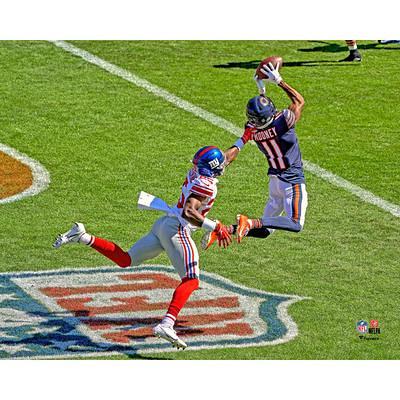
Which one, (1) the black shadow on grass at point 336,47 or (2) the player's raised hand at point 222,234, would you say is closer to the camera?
(2) the player's raised hand at point 222,234

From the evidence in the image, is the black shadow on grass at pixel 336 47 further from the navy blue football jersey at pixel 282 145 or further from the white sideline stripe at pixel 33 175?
the navy blue football jersey at pixel 282 145

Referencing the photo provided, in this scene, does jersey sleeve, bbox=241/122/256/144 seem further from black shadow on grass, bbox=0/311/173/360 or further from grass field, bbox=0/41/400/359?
black shadow on grass, bbox=0/311/173/360

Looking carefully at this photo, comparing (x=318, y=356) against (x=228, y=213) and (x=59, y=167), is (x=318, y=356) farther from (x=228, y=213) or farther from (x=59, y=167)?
(x=59, y=167)

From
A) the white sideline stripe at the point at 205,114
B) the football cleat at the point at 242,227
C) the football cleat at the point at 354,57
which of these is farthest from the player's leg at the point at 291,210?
the football cleat at the point at 354,57

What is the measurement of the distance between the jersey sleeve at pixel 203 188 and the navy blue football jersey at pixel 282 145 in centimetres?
164

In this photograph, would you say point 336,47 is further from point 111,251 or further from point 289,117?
point 111,251

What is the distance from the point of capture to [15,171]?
20859 millimetres

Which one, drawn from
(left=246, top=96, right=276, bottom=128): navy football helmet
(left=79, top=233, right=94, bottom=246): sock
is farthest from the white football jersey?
(left=246, top=96, right=276, bottom=128): navy football helmet

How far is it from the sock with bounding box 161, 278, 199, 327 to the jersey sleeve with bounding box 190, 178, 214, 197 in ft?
2.99

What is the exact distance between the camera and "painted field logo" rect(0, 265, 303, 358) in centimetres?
1477

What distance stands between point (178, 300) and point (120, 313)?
150 centimetres

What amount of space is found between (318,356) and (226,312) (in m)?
1.53

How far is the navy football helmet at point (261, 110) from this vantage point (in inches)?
617

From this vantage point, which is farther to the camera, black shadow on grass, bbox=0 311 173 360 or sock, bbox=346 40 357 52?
sock, bbox=346 40 357 52
